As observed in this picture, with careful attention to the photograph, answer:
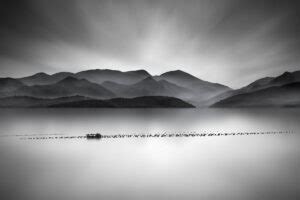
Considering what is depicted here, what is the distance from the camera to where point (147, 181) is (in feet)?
30.8

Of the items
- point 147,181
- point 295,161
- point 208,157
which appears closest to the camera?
point 147,181

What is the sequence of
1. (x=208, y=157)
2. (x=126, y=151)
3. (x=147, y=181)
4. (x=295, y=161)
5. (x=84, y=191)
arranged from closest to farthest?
(x=84, y=191)
(x=147, y=181)
(x=295, y=161)
(x=208, y=157)
(x=126, y=151)

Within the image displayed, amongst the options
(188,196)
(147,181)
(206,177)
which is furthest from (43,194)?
(206,177)

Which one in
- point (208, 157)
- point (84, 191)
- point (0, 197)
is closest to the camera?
point (0, 197)

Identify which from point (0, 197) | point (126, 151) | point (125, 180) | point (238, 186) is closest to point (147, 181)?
point (125, 180)

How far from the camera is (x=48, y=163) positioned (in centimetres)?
1236

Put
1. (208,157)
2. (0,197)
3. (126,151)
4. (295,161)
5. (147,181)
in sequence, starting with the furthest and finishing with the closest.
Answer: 1. (126,151)
2. (208,157)
3. (295,161)
4. (147,181)
5. (0,197)

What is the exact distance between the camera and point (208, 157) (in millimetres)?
14109

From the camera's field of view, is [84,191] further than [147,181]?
No

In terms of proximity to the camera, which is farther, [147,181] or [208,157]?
[208,157]

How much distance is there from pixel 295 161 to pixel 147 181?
287 inches

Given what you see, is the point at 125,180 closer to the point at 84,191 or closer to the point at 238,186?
the point at 84,191

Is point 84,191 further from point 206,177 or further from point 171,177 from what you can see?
point 206,177

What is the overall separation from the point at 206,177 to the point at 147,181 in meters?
2.19
